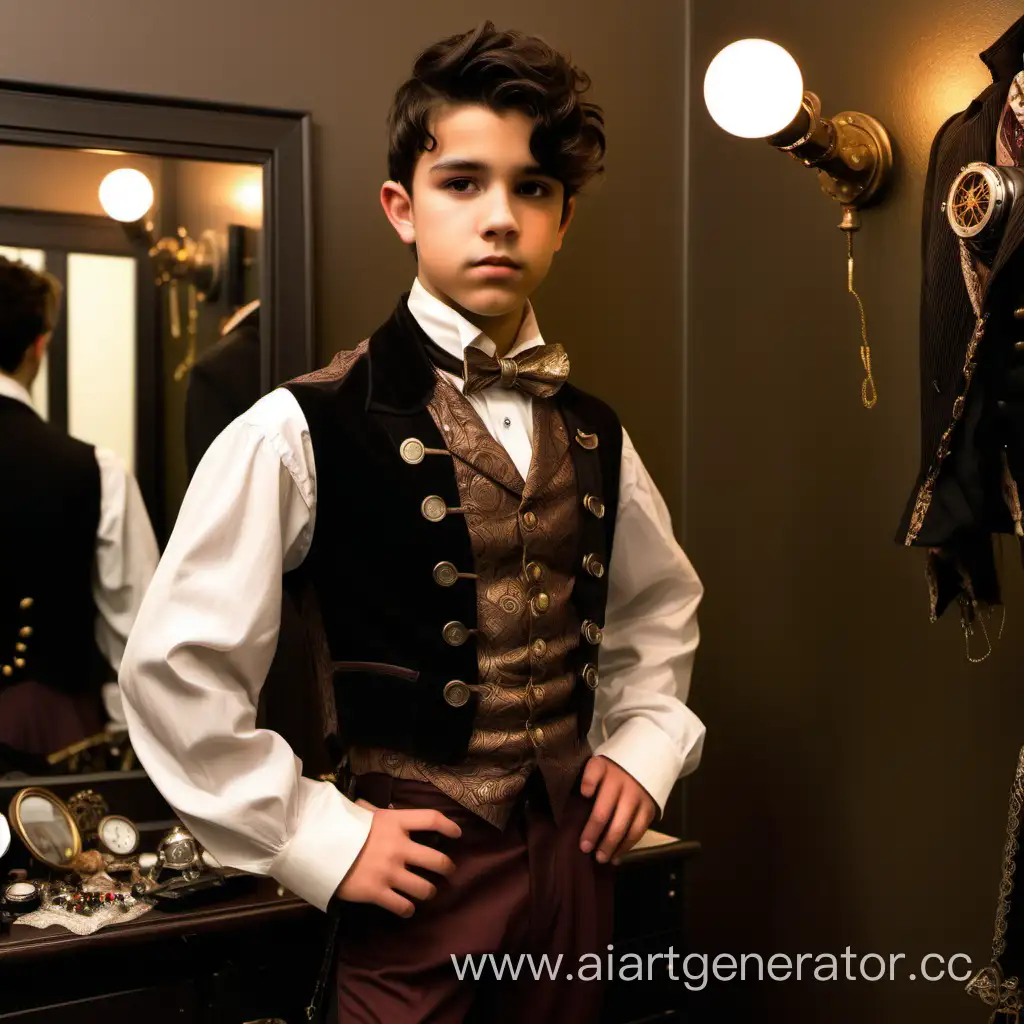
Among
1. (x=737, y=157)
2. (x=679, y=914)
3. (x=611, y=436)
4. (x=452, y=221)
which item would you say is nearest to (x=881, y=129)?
(x=737, y=157)

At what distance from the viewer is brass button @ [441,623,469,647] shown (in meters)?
1.20

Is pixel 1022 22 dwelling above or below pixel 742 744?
above

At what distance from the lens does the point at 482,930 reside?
1195 millimetres

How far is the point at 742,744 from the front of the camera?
78.5 inches

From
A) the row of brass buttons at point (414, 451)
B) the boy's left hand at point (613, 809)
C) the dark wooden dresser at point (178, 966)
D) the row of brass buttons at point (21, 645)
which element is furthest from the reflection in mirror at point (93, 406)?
the boy's left hand at point (613, 809)

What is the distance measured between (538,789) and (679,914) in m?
0.52

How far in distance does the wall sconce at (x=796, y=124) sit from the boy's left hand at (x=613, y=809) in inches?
23.7

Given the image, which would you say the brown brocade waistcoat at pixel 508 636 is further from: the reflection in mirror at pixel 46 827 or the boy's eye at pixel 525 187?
the reflection in mirror at pixel 46 827

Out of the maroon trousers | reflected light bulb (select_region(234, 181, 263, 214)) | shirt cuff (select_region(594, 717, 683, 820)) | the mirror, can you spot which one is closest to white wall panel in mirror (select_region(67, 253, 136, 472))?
the mirror

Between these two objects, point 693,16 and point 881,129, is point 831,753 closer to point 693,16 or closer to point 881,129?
point 881,129

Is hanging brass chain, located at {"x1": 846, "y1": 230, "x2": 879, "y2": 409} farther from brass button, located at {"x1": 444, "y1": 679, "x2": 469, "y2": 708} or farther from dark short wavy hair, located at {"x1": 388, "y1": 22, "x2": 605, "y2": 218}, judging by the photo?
brass button, located at {"x1": 444, "y1": 679, "x2": 469, "y2": 708}

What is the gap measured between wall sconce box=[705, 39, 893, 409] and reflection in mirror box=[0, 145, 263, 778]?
748mm

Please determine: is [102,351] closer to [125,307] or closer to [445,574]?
[125,307]

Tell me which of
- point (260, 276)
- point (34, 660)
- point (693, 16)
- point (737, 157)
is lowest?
point (34, 660)
